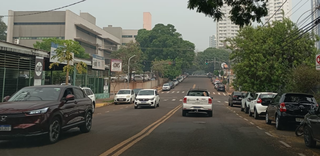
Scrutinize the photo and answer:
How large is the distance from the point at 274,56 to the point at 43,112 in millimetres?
22376

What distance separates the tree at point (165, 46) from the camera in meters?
93.3

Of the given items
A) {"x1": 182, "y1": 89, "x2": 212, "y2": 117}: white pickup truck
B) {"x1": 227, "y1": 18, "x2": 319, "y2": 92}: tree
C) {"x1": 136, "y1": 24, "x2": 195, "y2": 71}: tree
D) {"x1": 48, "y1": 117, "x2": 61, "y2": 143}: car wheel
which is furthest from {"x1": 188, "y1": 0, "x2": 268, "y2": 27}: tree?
{"x1": 136, "y1": 24, "x2": 195, "y2": 71}: tree

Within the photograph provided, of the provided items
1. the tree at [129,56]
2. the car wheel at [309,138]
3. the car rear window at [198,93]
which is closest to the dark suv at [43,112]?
the car wheel at [309,138]

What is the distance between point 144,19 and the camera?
150500 mm

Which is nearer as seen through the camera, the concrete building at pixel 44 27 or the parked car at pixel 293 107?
the parked car at pixel 293 107

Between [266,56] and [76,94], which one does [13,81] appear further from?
[266,56]

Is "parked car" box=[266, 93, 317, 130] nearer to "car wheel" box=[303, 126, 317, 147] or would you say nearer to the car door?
"car wheel" box=[303, 126, 317, 147]

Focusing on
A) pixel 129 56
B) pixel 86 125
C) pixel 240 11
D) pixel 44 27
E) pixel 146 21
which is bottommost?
pixel 86 125

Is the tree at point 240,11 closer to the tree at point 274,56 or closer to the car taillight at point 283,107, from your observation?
the car taillight at point 283,107

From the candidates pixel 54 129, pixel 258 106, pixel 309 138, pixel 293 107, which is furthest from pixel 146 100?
→ pixel 309 138

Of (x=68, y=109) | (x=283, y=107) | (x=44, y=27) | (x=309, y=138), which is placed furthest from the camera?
(x=44, y=27)

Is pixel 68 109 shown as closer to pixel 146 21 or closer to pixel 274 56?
pixel 274 56

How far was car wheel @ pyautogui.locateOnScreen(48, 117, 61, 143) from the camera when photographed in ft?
28.0

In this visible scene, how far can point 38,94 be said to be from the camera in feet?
31.0
